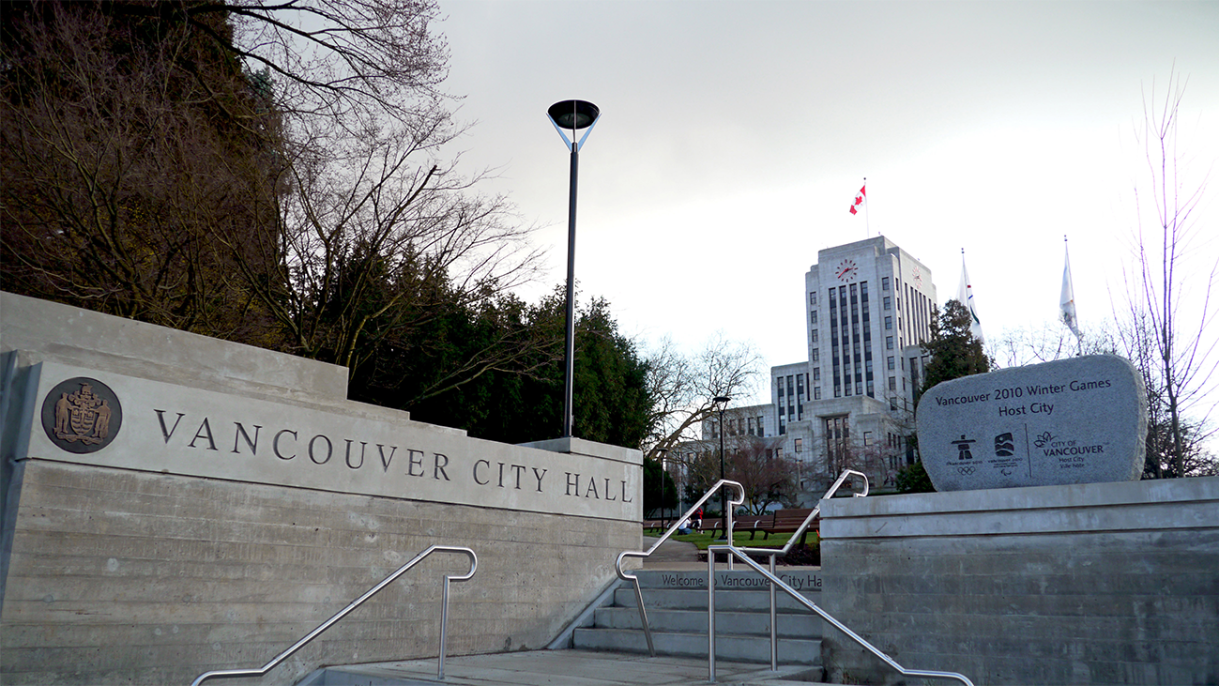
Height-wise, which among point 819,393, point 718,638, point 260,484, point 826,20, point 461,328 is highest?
point 819,393

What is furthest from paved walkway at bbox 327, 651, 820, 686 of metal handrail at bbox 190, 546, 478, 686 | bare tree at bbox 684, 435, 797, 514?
bare tree at bbox 684, 435, 797, 514

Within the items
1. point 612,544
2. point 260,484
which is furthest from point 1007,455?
point 260,484

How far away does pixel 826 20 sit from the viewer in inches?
495

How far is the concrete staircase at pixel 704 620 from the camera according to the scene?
746 cm

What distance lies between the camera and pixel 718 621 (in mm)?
8148

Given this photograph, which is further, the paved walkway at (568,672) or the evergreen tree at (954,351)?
the evergreen tree at (954,351)

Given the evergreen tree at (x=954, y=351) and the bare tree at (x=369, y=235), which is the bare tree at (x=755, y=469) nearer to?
the evergreen tree at (x=954, y=351)

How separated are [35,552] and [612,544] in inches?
240

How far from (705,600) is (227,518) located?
15.8 feet

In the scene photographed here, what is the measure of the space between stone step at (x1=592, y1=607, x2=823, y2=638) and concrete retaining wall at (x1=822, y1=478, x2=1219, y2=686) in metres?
0.70

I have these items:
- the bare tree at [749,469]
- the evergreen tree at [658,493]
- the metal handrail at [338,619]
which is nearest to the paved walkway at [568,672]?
the metal handrail at [338,619]

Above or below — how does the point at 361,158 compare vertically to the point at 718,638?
above

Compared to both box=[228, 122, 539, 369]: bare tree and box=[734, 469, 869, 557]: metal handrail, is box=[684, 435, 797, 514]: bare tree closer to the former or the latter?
box=[228, 122, 539, 369]: bare tree

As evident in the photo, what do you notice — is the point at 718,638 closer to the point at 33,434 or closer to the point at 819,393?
the point at 33,434
